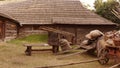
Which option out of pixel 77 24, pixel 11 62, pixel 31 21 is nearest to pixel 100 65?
pixel 11 62

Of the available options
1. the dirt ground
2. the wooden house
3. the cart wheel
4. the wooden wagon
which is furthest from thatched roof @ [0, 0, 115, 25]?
the wooden wagon

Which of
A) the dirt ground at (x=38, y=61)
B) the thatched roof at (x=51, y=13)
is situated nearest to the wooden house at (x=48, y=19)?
the thatched roof at (x=51, y=13)

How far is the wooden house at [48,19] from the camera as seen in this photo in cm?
2753

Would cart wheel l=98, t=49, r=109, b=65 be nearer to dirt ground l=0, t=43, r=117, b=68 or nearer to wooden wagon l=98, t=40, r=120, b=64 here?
wooden wagon l=98, t=40, r=120, b=64

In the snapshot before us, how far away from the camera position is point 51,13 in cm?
2986

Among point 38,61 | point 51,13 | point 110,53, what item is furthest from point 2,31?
point 110,53

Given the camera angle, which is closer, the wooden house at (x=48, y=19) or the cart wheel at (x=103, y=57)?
the cart wheel at (x=103, y=57)

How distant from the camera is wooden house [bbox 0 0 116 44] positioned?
1084 inches

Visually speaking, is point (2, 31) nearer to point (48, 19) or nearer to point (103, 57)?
point (48, 19)

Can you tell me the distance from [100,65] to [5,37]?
1484cm

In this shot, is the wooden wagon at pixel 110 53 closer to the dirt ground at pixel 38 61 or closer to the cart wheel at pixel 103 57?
the cart wheel at pixel 103 57

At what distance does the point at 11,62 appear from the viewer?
14.7 m

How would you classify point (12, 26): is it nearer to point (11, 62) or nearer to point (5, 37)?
point (5, 37)

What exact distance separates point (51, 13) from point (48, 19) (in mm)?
1316
